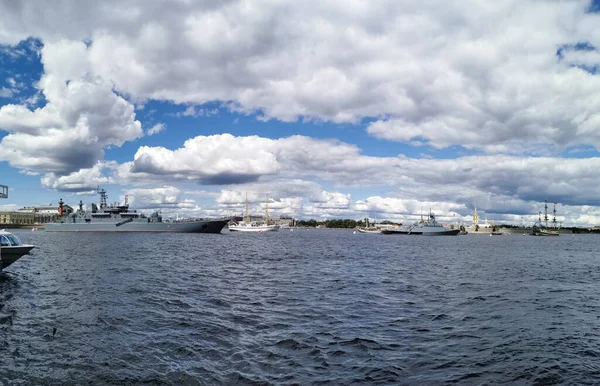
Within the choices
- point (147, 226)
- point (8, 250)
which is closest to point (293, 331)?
point (8, 250)

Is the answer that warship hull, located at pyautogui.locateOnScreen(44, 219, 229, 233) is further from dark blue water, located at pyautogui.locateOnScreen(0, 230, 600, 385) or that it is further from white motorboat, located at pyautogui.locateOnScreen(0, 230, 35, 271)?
dark blue water, located at pyautogui.locateOnScreen(0, 230, 600, 385)

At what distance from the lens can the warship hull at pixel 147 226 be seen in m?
158

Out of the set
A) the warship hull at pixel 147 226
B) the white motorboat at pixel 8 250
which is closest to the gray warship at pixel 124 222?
the warship hull at pixel 147 226

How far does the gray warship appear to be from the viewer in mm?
158625

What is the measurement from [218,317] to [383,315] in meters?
9.29

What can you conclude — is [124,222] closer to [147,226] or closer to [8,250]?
[147,226]

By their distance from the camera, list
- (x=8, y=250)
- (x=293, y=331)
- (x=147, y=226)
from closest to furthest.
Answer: (x=293, y=331) < (x=8, y=250) < (x=147, y=226)

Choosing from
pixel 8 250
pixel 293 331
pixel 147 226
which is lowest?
pixel 147 226

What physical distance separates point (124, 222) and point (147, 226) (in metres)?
9.43

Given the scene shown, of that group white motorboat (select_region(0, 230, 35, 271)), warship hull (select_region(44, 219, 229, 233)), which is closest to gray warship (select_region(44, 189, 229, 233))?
warship hull (select_region(44, 219, 229, 233))

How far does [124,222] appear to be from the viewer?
158750 millimetres

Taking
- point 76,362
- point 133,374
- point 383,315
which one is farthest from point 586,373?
point 76,362

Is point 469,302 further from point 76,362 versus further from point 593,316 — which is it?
point 76,362

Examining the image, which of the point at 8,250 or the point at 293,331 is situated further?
the point at 8,250
